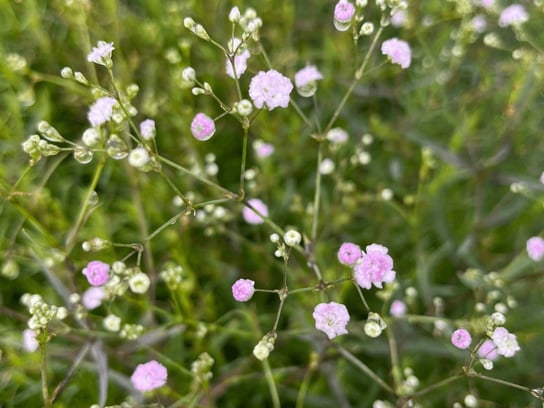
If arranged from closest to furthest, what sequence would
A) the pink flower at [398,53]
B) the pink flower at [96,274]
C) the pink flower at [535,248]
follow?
the pink flower at [96,274]
the pink flower at [398,53]
the pink flower at [535,248]

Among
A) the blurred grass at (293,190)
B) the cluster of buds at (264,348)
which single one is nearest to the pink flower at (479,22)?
the blurred grass at (293,190)

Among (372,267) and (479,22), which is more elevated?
(479,22)

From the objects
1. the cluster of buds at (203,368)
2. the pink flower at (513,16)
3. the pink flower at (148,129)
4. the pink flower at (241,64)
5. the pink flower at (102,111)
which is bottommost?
the cluster of buds at (203,368)

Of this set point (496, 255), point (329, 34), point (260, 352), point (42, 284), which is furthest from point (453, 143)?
point (42, 284)

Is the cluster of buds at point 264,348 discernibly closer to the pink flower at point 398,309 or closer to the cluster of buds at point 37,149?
the cluster of buds at point 37,149

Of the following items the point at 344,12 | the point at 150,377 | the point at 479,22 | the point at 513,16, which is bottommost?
the point at 150,377

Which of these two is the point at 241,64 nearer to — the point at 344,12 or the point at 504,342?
the point at 344,12

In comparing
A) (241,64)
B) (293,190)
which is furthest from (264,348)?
(293,190)

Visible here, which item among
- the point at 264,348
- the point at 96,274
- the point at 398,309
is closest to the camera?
the point at 264,348
